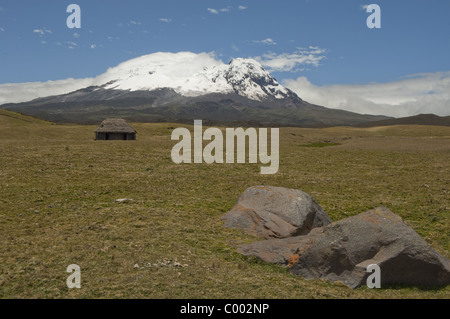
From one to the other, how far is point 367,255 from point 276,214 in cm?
572

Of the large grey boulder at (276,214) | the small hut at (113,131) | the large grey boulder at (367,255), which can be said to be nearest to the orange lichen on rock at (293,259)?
the large grey boulder at (367,255)

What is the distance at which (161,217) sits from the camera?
19.0 metres

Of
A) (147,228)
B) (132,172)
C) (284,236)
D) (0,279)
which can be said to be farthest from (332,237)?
(132,172)

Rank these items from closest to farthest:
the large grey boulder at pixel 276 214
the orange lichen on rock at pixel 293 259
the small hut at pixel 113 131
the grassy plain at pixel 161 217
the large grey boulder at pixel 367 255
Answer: the grassy plain at pixel 161 217, the large grey boulder at pixel 367 255, the orange lichen on rock at pixel 293 259, the large grey boulder at pixel 276 214, the small hut at pixel 113 131

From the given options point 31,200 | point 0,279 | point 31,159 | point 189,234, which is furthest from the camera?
point 31,159

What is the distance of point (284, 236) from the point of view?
56.2 feet

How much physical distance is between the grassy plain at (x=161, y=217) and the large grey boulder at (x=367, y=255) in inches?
20.4

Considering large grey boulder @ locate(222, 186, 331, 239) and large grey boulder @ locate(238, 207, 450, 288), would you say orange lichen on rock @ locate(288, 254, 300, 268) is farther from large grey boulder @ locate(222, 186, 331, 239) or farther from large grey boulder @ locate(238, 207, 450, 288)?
Result: large grey boulder @ locate(222, 186, 331, 239)

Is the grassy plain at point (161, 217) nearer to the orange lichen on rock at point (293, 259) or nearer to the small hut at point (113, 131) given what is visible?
the orange lichen on rock at point (293, 259)

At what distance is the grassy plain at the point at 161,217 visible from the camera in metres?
11.7
